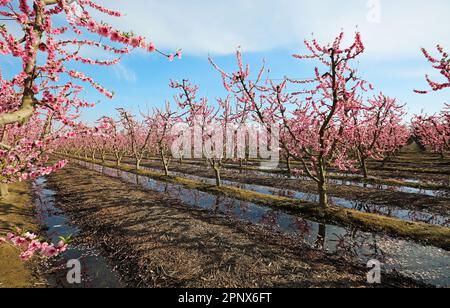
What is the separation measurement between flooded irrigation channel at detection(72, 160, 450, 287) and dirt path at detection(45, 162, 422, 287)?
3.28 feet

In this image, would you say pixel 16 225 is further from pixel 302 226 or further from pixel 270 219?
pixel 302 226

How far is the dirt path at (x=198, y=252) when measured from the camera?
321 inches

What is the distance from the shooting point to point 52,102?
547 centimetres

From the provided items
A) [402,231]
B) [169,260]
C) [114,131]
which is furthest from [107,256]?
[114,131]

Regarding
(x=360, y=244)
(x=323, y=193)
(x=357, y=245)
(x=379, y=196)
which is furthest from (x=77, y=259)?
(x=379, y=196)

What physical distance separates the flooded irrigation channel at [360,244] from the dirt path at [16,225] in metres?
9.51

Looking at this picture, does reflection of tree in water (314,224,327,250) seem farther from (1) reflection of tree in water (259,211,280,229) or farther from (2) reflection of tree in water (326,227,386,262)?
(1) reflection of tree in water (259,211,280,229)

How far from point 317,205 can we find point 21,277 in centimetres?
1419

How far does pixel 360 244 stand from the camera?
11.2 m

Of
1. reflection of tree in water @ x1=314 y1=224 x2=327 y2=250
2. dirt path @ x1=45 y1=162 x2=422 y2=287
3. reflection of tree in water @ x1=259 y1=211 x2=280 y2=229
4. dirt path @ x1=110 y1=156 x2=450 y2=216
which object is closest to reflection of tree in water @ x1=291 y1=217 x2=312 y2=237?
reflection of tree in water @ x1=314 y1=224 x2=327 y2=250

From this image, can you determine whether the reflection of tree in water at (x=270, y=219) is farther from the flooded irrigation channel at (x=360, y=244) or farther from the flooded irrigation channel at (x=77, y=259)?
the flooded irrigation channel at (x=77, y=259)

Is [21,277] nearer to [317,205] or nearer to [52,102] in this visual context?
[52,102]

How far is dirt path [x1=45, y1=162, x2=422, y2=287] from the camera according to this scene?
8.16 meters

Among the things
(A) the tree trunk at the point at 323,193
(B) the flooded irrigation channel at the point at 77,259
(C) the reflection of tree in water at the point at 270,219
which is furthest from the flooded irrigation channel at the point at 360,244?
(B) the flooded irrigation channel at the point at 77,259
